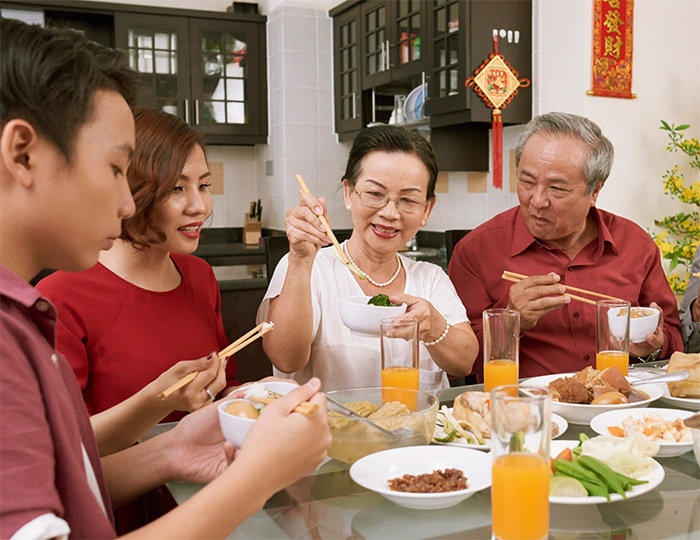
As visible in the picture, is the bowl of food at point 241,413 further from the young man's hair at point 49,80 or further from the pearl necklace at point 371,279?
the pearl necklace at point 371,279

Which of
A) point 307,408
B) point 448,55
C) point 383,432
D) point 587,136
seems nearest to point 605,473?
point 383,432

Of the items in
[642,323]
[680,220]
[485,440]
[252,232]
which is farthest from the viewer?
[252,232]

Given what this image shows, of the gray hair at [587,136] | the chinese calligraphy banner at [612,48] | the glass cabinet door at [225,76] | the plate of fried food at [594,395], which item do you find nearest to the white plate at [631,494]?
the plate of fried food at [594,395]

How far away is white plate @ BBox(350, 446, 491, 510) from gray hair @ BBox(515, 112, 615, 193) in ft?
4.54

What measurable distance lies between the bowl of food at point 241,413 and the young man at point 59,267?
0.12 m

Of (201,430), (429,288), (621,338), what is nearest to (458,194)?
(429,288)

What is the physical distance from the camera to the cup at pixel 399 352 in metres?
1.42

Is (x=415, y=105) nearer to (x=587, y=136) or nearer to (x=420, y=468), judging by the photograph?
(x=587, y=136)

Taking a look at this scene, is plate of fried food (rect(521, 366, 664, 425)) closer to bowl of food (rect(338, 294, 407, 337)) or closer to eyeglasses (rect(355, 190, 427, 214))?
bowl of food (rect(338, 294, 407, 337))

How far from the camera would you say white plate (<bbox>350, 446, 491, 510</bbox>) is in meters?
1.00

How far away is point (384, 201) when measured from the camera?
194 cm

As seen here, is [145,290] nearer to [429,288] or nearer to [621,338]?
[429,288]

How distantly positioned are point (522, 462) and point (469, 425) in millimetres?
429

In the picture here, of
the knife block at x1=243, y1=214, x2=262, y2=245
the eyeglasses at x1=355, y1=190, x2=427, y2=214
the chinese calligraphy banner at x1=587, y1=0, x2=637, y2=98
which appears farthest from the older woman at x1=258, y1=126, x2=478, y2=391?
the knife block at x1=243, y1=214, x2=262, y2=245
